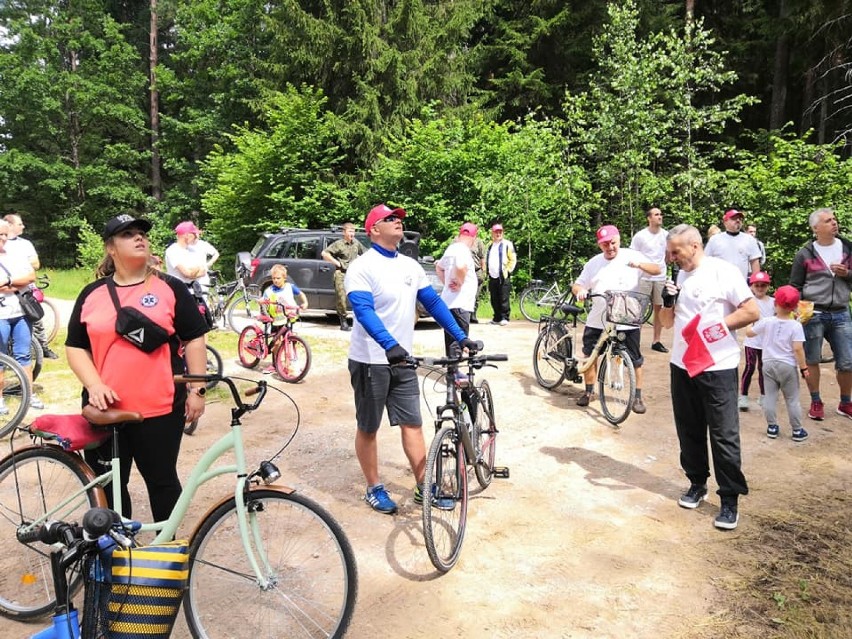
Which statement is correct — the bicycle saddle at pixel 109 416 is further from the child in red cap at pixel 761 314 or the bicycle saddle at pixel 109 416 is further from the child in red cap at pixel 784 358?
the child in red cap at pixel 761 314

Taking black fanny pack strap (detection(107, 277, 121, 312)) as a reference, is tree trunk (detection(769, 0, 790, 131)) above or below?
above

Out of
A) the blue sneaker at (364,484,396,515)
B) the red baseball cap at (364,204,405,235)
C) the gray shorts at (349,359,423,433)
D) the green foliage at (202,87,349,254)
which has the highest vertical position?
the green foliage at (202,87,349,254)

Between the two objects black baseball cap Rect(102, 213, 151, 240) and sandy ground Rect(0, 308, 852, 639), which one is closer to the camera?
black baseball cap Rect(102, 213, 151, 240)

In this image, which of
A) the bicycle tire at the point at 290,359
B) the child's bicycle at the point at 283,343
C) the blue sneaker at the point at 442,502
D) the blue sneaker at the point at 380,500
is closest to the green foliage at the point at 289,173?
the child's bicycle at the point at 283,343

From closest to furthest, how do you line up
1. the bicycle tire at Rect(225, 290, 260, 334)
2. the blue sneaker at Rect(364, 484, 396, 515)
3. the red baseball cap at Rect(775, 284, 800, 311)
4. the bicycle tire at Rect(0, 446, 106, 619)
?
the bicycle tire at Rect(0, 446, 106, 619) < the blue sneaker at Rect(364, 484, 396, 515) < the red baseball cap at Rect(775, 284, 800, 311) < the bicycle tire at Rect(225, 290, 260, 334)

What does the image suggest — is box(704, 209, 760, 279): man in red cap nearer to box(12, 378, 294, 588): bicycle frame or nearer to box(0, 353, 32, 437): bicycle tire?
box(12, 378, 294, 588): bicycle frame

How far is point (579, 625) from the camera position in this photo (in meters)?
3.18

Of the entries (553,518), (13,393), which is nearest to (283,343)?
(13,393)

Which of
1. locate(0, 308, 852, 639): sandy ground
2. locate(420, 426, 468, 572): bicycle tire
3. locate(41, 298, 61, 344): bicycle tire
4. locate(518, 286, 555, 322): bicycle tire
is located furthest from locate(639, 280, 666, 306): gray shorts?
locate(41, 298, 61, 344): bicycle tire

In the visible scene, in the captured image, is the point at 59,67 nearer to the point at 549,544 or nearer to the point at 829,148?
the point at 829,148

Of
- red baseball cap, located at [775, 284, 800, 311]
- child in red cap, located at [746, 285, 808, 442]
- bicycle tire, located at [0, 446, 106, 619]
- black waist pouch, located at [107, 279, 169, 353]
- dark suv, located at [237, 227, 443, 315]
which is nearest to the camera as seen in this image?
black waist pouch, located at [107, 279, 169, 353]

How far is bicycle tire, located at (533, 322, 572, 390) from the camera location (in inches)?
301

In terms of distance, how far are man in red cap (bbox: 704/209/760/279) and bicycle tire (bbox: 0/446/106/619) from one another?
26.6 ft

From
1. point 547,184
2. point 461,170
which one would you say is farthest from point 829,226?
point 461,170
